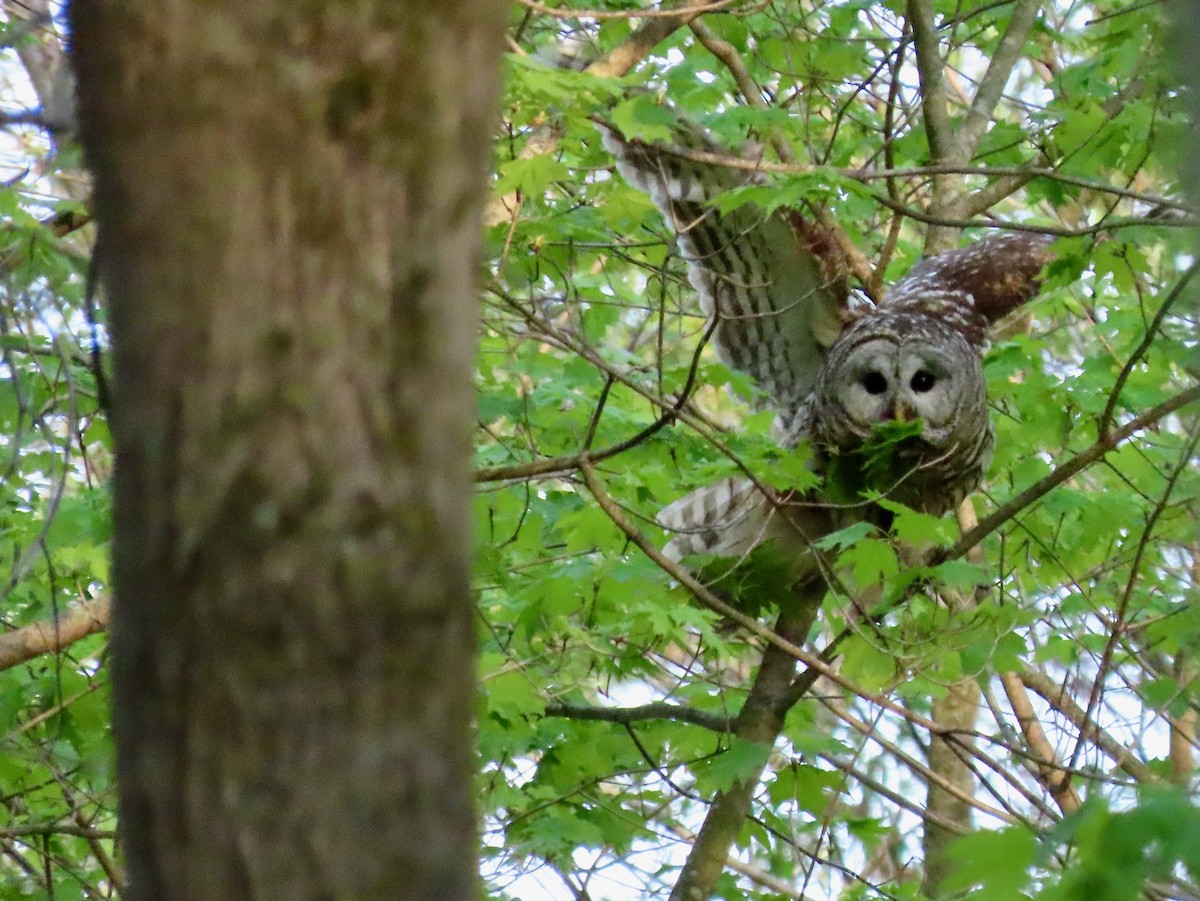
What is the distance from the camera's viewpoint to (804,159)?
5.29 m

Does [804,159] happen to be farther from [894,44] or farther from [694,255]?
[694,255]

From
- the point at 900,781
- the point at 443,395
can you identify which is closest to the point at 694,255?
the point at 443,395

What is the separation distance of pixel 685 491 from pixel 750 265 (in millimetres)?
913

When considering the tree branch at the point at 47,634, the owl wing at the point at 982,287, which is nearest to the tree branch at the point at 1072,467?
the owl wing at the point at 982,287

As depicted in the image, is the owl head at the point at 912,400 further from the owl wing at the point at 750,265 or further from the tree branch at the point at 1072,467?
the tree branch at the point at 1072,467

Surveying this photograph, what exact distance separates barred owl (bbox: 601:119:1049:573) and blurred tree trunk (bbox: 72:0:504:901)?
286 centimetres

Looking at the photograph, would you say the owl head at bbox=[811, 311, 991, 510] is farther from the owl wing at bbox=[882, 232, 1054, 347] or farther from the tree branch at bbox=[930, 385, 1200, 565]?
the tree branch at bbox=[930, 385, 1200, 565]

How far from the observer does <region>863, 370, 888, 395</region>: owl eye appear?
4125 mm

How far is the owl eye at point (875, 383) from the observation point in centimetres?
412

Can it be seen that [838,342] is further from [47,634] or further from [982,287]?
[47,634]

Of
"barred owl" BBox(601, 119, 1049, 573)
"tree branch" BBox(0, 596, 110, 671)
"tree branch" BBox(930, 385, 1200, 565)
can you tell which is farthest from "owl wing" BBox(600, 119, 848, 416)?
"tree branch" BBox(0, 596, 110, 671)

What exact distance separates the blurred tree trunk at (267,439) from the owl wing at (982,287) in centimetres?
367

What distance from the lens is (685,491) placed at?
386cm

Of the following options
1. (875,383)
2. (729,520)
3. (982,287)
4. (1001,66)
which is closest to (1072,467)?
(875,383)
